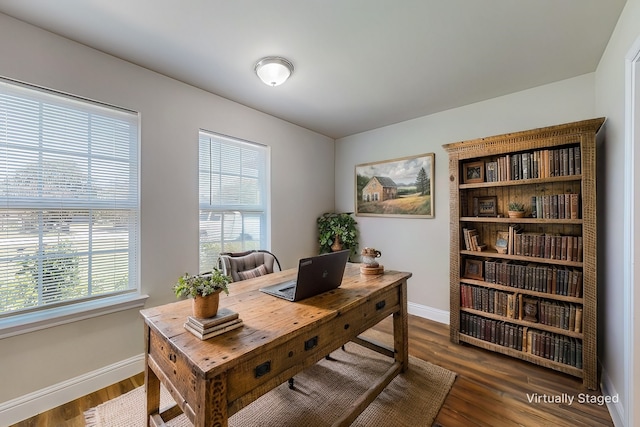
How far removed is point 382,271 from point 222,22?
6.88 ft

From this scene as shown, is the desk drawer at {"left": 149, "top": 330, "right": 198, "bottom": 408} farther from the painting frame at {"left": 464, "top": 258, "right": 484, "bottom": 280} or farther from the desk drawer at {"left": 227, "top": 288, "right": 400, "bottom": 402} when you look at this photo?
the painting frame at {"left": 464, "top": 258, "right": 484, "bottom": 280}

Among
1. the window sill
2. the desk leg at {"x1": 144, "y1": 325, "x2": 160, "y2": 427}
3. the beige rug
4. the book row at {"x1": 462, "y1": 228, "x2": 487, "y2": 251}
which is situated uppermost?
the book row at {"x1": 462, "y1": 228, "x2": 487, "y2": 251}

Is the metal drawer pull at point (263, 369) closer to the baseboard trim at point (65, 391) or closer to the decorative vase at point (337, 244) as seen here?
→ the baseboard trim at point (65, 391)

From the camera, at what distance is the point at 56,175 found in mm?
1885

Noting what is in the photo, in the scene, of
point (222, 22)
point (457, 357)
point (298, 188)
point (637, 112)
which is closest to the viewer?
point (637, 112)

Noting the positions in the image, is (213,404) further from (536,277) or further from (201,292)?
(536,277)

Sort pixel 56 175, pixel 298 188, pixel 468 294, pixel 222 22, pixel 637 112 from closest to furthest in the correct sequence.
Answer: pixel 637 112
pixel 222 22
pixel 56 175
pixel 468 294
pixel 298 188

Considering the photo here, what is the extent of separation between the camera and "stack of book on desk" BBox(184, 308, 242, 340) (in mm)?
1095

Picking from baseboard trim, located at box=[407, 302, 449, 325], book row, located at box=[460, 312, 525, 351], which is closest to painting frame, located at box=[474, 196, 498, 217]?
book row, located at box=[460, 312, 525, 351]

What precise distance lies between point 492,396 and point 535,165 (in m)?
1.87

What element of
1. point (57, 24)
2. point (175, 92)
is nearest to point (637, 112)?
point (175, 92)

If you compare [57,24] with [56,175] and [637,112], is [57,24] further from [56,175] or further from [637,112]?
[637,112]

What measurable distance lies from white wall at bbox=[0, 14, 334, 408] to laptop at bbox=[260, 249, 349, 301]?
1.24 m

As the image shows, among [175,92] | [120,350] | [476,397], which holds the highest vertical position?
[175,92]
